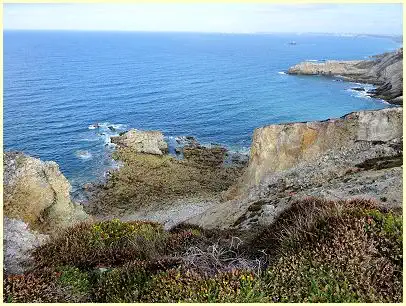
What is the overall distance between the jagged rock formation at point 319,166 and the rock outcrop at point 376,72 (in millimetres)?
47148

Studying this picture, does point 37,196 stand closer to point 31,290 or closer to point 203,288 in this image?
point 31,290

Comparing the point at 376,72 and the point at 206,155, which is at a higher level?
the point at 376,72

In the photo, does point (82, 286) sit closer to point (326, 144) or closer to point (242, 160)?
point (326, 144)

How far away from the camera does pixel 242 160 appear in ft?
186

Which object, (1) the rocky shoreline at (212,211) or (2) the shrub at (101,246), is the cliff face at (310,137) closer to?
(1) the rocky shoreline at (212,211)

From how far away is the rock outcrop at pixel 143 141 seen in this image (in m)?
59.0

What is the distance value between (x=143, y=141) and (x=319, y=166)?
100ft

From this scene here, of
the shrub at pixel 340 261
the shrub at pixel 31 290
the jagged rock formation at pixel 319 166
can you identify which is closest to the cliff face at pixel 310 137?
the jagged rock formation at pixel 319 166

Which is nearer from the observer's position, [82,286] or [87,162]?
[82,286]

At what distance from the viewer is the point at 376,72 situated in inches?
4685

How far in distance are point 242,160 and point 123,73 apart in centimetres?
8202

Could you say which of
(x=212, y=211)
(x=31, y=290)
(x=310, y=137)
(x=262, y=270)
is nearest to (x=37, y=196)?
(x=212, y=211)

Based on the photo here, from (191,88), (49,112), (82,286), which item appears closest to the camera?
(82,286)

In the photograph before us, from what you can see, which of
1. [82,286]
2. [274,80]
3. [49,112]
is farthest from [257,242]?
[274,80]
